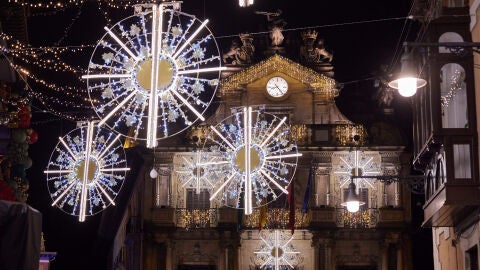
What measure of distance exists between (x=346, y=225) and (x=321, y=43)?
7.45m

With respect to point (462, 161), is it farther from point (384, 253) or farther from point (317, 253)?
point (384, 253)

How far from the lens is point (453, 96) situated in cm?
1680

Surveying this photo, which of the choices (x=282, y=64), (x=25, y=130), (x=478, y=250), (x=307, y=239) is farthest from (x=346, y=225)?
(x=478, y=250)

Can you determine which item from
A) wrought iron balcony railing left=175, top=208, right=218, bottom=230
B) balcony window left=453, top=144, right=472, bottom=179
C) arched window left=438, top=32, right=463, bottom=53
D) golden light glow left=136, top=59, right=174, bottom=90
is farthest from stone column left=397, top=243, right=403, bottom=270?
golden light glow left=136, top=59, right=174, bottom=90

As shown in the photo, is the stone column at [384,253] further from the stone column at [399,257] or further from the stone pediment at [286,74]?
the stone pediment at [286,74]

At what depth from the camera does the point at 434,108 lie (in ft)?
52.3

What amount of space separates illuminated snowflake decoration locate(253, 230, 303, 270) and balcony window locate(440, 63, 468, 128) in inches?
838

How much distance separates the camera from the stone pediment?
126 ft

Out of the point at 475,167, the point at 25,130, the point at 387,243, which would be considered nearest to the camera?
the point at 475,167

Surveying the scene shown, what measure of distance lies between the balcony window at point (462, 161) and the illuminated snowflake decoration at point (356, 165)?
72.0 feet

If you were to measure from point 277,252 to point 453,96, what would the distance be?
21.9 m

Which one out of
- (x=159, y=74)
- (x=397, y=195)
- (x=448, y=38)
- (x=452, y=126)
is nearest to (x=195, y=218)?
(x=397, y=195)

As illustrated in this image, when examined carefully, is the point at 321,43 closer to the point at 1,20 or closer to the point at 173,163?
the point at 173,163

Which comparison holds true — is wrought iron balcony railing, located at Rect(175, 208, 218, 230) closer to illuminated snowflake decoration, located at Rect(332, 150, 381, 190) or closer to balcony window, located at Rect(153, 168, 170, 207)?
balcony window, located at Rect(153, 168, 170, 207)
